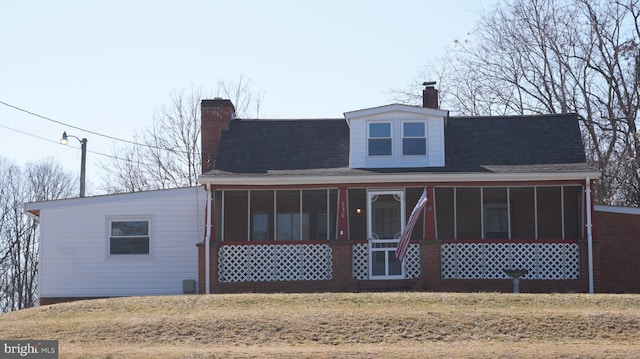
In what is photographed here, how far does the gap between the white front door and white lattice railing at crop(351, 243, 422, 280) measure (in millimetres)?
151

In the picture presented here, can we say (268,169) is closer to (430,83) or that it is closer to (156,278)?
(156,278)

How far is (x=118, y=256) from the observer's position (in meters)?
26.3

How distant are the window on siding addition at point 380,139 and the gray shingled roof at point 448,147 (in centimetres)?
85

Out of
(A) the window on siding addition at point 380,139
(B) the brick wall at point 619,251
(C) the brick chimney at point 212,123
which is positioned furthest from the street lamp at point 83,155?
(B) the brick wall at point 619,251

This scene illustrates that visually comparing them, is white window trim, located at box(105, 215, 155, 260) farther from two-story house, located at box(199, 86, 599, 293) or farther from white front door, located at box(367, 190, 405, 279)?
white front door, located at box(367, 190, 405, 279)

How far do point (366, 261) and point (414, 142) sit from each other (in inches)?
143

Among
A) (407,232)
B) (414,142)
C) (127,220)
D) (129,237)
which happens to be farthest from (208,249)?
(414,142)

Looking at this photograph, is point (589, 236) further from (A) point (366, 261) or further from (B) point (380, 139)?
(B) point (380, 139)

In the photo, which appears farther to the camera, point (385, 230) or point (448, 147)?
point (448, 147)

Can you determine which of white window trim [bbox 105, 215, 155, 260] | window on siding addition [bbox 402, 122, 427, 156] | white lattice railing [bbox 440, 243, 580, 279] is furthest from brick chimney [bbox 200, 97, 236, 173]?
white lattice railing [bbox 440, 243, 580, 279]

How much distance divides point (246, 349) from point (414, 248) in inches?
357

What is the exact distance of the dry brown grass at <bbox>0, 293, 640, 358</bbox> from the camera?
52.7 ft

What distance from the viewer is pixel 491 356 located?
15398mm

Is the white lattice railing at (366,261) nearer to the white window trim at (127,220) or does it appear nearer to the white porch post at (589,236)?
the white porch post at (589,236)
